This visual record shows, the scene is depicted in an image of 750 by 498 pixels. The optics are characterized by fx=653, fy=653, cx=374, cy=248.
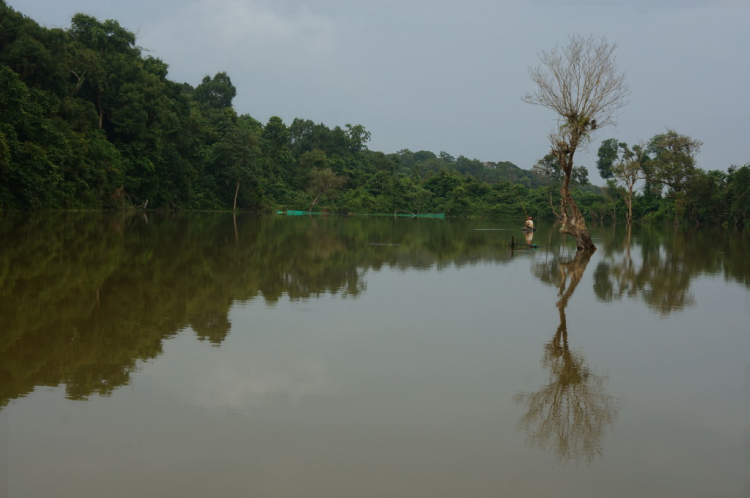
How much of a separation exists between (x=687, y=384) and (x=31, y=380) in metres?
5.57

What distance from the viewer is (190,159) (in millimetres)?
55188

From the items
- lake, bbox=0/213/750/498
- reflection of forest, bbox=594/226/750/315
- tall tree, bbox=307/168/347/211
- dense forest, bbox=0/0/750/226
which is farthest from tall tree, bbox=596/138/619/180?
lake, bbox=0/213/750/498

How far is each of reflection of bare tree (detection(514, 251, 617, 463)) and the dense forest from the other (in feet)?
Answer: 100

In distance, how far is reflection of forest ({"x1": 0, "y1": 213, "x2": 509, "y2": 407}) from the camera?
5.73m

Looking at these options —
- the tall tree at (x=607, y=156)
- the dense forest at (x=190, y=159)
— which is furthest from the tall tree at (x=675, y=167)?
the tall tree at (x=607, y=156)

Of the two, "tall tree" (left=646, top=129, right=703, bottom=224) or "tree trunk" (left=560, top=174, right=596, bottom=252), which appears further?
"tall tree" (left=646, top=129, right=703, bottom=224)

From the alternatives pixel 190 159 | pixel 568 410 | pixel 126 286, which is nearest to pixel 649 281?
pixel 568 410

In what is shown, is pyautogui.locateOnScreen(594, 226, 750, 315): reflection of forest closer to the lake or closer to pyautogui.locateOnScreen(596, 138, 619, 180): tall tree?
the lake

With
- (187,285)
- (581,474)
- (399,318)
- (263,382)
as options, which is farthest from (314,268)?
(581,474)

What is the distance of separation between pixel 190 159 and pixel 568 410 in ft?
176

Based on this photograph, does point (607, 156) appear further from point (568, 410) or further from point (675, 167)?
point (568, 410)

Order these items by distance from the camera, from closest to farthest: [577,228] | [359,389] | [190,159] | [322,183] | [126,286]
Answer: [359,389] → [126,286] → [577,228] → [190,159] → [322,183]

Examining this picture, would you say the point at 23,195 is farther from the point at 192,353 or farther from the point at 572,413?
the point at 572,413

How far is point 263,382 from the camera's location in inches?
208
